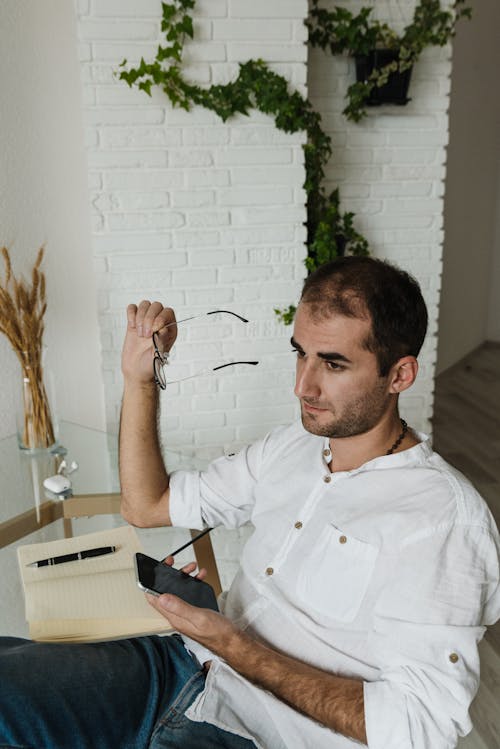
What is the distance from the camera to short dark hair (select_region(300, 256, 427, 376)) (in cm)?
127

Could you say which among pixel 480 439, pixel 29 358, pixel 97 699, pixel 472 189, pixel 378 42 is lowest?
pixel 480 439

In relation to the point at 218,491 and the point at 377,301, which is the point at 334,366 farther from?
the point at 218,491

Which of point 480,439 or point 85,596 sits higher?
point 85,596

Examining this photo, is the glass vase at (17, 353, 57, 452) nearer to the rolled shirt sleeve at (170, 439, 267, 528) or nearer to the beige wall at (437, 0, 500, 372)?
the rolled shirt sleeve at (170, 439, 267, 528)

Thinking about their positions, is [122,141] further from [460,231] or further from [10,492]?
[460,231]

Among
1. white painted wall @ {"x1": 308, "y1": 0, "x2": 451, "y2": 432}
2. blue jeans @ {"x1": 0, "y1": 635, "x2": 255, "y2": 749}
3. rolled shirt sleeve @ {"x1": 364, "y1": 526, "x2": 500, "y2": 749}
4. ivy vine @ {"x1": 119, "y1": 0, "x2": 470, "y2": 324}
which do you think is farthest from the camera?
white painted wall @ {"x1": 308, "y1": 0, "x2": 451, "y2": 432}

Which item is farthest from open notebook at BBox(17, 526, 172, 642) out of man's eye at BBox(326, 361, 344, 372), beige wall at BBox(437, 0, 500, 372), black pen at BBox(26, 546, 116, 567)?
beige wall at BBox(437, 0, 500, 372)

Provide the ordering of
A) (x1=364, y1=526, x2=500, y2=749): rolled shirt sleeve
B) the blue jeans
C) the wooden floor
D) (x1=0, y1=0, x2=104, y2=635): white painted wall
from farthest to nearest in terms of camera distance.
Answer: (x1=0, y1=0, x2=104, y2=635): white painted wall < the wooden floor < the blue jeans < (x1=364, y1=526, x2=500, y2=749): rolled shirt sleeve

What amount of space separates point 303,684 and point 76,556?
1.89ft

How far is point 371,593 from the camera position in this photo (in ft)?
3.81

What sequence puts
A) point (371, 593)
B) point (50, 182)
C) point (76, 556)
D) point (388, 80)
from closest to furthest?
point (371, 593), point (76, 556), point (50, 182), point (388, 80)

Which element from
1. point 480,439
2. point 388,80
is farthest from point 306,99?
point 480,439

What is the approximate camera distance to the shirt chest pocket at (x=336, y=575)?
1.18 m

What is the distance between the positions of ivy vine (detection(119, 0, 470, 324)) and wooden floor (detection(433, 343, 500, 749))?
1.30 meters
